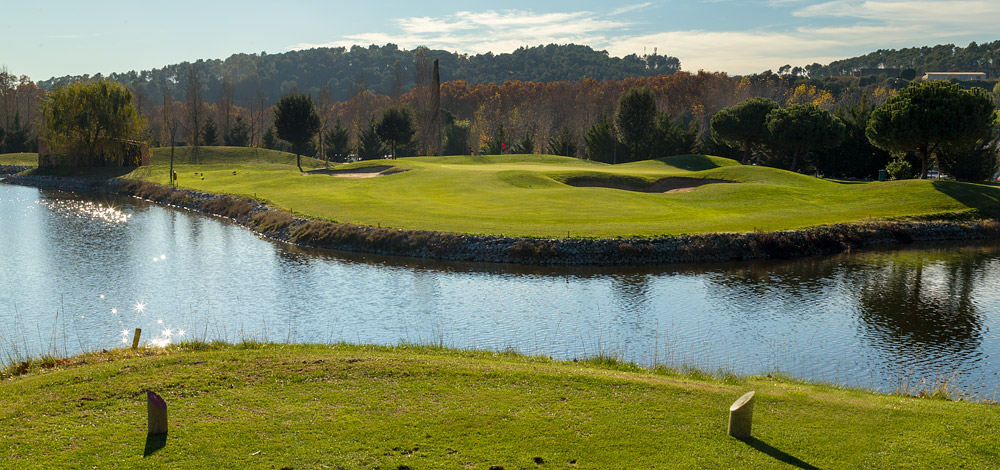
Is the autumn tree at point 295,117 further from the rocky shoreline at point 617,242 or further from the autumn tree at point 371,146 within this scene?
the rocky shoreline at point 617,242

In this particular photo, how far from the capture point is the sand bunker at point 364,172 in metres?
64.5

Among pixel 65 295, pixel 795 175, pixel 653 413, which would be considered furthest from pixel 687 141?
pixel 653 413

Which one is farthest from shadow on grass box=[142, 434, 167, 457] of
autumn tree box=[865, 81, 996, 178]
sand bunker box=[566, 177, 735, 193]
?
autumn tree box=[865, 81, 996, 178]

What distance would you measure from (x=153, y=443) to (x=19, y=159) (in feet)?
312

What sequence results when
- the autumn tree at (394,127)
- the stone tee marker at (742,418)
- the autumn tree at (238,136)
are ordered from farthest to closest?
the autumn tree at (238,136)
the autumn tree at (394,127)
the stone tee marker at (742,418)

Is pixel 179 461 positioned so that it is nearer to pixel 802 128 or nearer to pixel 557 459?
pixel 557 459

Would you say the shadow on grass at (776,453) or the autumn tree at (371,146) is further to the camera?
the autumn tree at (371,146)

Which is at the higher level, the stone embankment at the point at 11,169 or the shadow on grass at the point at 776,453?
the stone embankment at the point at 11,169

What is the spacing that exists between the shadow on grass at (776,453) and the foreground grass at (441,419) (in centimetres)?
3

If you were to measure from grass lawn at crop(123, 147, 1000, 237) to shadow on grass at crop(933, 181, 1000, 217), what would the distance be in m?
0.06

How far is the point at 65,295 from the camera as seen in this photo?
2653 cm

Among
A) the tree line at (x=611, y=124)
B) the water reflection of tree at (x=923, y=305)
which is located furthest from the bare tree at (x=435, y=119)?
the water reflection of tree at (x=923, y=305)

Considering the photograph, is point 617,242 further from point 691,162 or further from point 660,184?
point 691,162

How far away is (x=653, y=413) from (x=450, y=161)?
64984 mm
